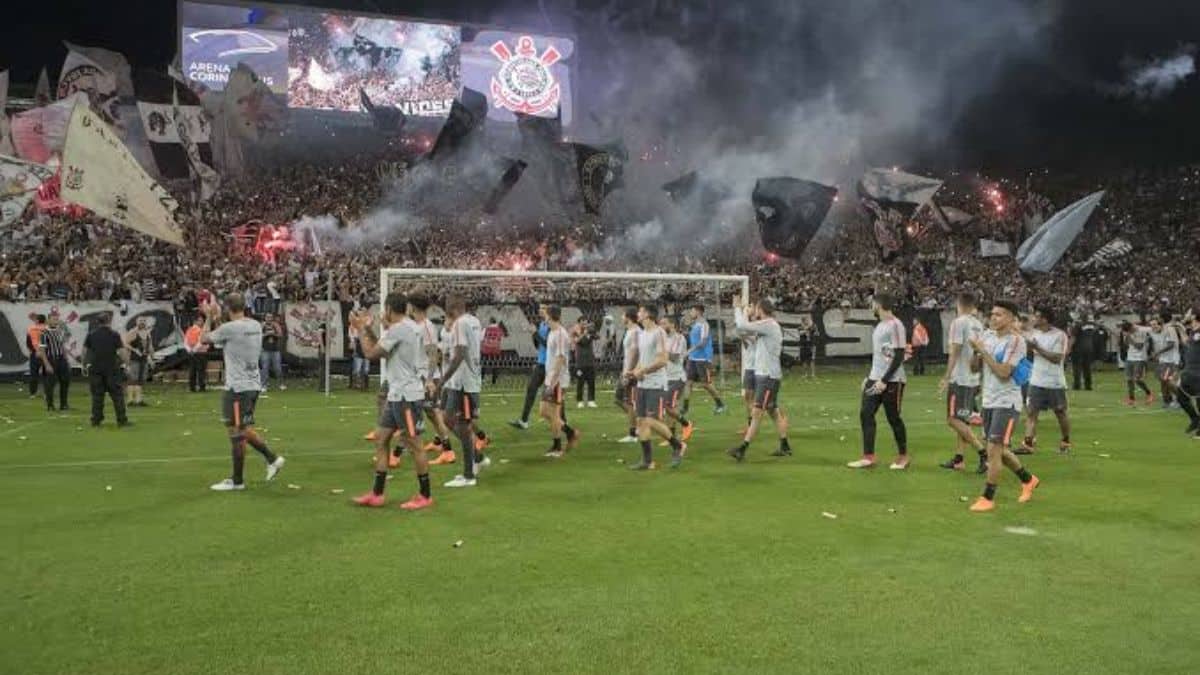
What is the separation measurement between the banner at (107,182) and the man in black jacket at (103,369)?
1.77 m

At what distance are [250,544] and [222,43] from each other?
38831mm

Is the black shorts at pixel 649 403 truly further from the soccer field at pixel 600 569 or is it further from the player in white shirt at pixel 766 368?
the player in white shirt at pixel 766 368

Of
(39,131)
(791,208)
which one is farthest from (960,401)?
(39,131)

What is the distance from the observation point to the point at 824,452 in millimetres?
13000

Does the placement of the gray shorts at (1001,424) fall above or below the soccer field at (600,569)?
above

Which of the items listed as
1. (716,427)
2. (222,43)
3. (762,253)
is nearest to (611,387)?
(716,427)

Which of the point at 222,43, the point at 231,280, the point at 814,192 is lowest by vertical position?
the point at 231,280

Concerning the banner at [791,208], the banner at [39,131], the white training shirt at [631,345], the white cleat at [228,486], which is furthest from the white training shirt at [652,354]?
the banner at [39,131]

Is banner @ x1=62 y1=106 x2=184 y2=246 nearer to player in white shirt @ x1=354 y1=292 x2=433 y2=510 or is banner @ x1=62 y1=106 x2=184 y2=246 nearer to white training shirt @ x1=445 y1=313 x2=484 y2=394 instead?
white training shirt @ x1=445 y1=313 x2=484 y2=394

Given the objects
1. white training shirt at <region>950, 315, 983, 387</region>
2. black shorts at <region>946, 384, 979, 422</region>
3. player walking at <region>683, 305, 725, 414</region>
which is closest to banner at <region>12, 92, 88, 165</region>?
player walking at <region>683, 305, 725, 414</region>

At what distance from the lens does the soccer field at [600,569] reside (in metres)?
5.22

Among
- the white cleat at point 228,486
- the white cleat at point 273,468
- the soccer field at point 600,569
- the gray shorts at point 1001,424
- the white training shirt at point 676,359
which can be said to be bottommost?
the soccer field at point 600,569

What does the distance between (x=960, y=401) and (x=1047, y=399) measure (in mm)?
2535

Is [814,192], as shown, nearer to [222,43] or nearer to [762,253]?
[762,253]
